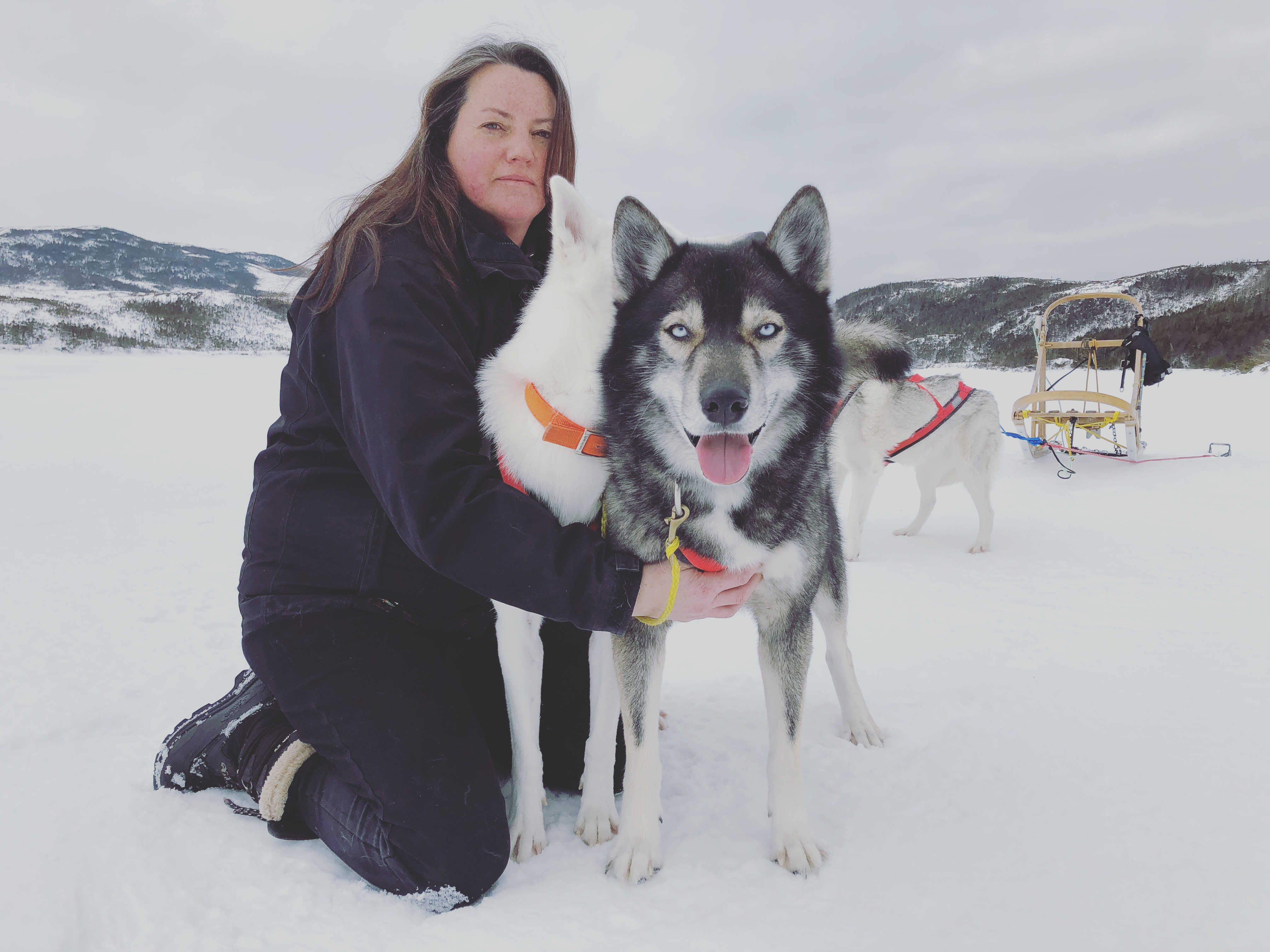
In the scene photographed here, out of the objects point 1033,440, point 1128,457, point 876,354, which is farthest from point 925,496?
point 1128,457

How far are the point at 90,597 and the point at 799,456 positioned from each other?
3.32 metres

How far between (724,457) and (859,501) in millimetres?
3463

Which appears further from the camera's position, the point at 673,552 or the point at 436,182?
the point at 436,182

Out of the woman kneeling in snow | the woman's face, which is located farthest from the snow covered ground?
the woman's face

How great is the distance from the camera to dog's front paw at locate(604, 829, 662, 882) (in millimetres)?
1435

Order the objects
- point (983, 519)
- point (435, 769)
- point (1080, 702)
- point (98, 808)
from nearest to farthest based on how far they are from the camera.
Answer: point (435, 769)
point (98, 808)
point (1080, 702)
point (983, 519)

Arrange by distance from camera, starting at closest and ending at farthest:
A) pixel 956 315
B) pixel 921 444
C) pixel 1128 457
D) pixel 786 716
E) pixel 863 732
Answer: pixel 786 716 → pixel 863 732 → pixel 921 444 → pixel 1128 457 → pixel 956 315

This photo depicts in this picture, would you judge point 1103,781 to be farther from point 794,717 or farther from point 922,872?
point 794,717

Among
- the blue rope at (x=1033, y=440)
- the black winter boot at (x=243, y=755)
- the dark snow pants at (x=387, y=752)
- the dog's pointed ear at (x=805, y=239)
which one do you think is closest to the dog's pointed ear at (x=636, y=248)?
the dog's pointed ear at (x=805, y=239)

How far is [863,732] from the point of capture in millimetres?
2002

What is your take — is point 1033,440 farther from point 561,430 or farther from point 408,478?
point 408,478

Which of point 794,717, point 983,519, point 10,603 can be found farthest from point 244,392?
point 794,717

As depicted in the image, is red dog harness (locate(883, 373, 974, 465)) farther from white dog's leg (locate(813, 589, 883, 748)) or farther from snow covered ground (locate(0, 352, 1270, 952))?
white dog's leg (locate(813, 589, 883, 748))

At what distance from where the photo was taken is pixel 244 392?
49.3 feet
